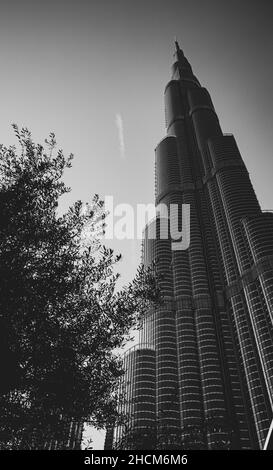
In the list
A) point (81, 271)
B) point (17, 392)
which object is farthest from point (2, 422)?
point (81, 271)

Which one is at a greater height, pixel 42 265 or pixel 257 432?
pixel 257 432

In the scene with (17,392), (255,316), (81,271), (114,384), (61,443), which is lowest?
(61,443)

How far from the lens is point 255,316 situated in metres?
182

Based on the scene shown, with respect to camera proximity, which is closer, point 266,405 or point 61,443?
point 61,443

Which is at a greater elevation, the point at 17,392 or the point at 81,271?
the point at 81,271

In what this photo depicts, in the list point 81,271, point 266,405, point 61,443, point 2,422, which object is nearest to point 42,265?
point 81,271

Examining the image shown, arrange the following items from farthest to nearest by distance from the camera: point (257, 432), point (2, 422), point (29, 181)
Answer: point (257, 432), point (29, 181), point (2, 422)

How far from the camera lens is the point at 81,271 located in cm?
1291

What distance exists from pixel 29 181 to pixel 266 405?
6999 inches

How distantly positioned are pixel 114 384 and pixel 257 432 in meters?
177

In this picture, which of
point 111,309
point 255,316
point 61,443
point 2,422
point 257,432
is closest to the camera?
point 2,422
